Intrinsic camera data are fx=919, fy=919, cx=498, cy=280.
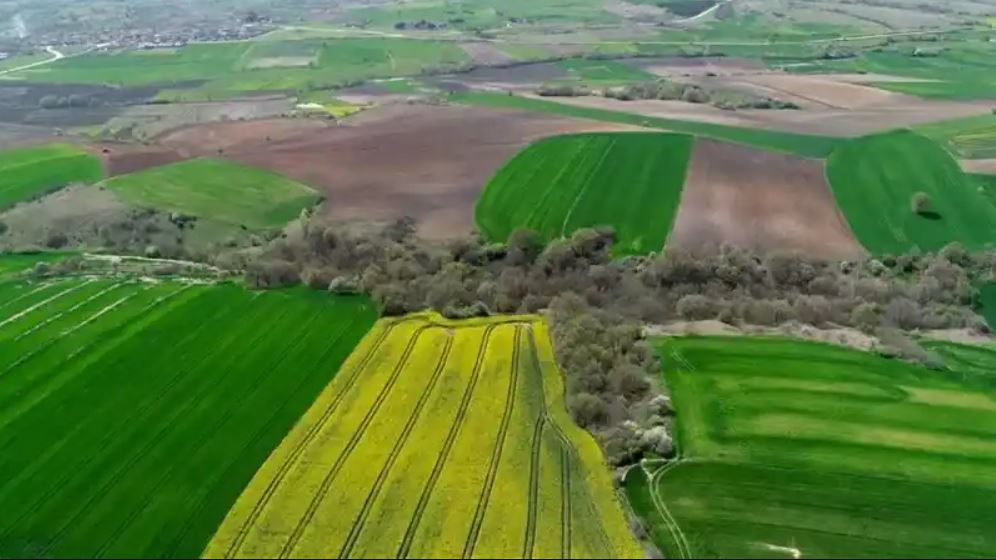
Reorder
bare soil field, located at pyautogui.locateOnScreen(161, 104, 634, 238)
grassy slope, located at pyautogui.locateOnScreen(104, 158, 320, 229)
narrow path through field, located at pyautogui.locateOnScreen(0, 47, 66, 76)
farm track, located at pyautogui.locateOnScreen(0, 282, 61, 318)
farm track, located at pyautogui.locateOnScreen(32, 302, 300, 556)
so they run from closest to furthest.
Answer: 1. farm track, located at pyautogui.locateOnScreen(32, 302, 300, 556)
2. farm track, located at pyautogui.locateOnScreen(0, 282, 61, 318)
3. grassy slope, located at pyautogui.locateOnScreen(104, 158, 320, 229)
4. bare soil field, located at pyautogui.locateOnScreen(161, 104, 634, 238)
5. narrow path through field, located at pyautogui.locateOnScreen(0, 47, 66, 76)

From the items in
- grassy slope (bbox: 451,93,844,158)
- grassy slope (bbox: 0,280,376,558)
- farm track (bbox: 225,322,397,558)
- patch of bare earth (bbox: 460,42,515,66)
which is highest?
patch of bare earth (bbox: 460,42,515,66)

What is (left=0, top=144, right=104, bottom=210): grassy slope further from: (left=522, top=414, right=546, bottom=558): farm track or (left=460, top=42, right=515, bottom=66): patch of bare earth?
(left=460, top=42, right=515, bottom=66): patch of bare earth

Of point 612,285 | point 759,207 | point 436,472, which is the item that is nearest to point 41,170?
point 612,285

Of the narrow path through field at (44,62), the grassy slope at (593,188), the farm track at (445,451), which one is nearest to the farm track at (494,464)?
the farm track at (445,451)

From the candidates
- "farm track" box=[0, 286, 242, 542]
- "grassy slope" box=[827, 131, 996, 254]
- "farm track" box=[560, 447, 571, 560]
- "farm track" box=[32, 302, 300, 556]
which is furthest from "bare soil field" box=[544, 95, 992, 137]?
"farm track" box=[0, 286, 242, 542]

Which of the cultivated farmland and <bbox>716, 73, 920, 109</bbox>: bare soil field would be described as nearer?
the cultivated farmland

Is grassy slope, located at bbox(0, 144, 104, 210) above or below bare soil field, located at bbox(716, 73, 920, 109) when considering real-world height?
below

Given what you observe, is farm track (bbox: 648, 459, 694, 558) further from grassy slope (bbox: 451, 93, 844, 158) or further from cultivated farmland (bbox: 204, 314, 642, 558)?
grassy slope (bbox: 451, 93, 844, 158)

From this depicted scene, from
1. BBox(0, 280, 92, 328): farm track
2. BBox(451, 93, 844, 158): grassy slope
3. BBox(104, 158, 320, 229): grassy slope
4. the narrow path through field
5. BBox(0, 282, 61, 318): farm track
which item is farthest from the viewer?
the narrow path through field
